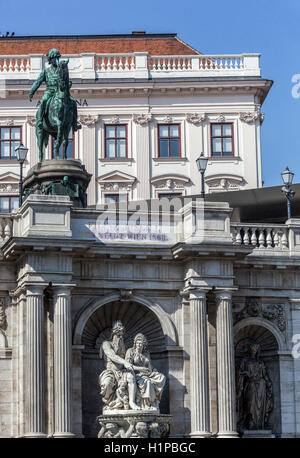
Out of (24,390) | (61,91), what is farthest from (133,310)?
(61,91)

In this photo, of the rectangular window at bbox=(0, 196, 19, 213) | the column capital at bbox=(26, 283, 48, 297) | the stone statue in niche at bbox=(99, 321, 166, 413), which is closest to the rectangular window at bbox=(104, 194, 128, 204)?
the rectangular window at bbox=(0, 196, 19, 213)

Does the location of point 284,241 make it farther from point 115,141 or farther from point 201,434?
point 115,141

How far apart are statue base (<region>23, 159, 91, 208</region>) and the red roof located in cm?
3249

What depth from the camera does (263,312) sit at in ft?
141

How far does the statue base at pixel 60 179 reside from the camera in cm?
4216

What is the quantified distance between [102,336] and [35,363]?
3.32 m

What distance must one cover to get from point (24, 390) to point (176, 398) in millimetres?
4634

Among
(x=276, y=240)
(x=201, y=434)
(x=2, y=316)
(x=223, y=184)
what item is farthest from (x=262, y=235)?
(x=223, y=184)

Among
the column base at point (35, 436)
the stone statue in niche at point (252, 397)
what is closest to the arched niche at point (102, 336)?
the column base at point (35, 436)

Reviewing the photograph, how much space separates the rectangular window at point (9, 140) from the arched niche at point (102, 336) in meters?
28.3

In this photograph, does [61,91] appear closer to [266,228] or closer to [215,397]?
[266,228]

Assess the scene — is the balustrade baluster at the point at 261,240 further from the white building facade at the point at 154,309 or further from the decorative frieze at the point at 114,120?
the decorative frieze at the point at 114,120

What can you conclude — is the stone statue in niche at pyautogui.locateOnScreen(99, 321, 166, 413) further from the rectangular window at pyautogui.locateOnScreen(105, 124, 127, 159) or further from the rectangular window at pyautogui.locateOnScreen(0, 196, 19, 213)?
the rectangular window at pyautogui.locateOnScreen(105, 124, 127, 159)

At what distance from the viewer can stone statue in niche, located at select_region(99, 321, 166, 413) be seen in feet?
129
